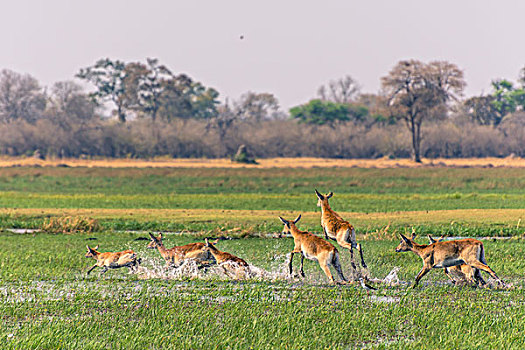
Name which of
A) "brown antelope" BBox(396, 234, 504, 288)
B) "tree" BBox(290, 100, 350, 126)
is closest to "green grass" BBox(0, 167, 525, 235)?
"brown antelope" BBox(396, 234, 504, 288)

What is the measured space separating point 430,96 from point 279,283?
58.7 metres

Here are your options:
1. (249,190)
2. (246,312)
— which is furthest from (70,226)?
(249,190)

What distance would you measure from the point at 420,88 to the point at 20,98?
47394mm

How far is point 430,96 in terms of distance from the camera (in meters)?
68.4

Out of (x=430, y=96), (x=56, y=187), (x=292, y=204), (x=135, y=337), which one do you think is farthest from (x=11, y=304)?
(x=430, y=96)

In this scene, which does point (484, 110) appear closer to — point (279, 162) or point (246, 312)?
point (279, 162)

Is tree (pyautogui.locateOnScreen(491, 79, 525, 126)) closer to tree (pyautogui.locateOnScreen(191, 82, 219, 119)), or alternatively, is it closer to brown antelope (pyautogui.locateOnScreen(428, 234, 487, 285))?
tree (pyautogui.locateOnScreen(191, 82, 219, 119))

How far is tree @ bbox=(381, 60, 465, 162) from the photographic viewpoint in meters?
68.6

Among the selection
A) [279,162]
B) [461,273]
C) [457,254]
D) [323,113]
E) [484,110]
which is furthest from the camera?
[484,110]

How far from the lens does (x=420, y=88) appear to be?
6925 cm

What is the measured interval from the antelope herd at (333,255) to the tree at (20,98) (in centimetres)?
7461

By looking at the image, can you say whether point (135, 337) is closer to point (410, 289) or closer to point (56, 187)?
point (410, 289)

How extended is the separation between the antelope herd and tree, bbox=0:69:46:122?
2937 inches

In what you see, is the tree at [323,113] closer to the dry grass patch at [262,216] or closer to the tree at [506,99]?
the tree at [506,99]
